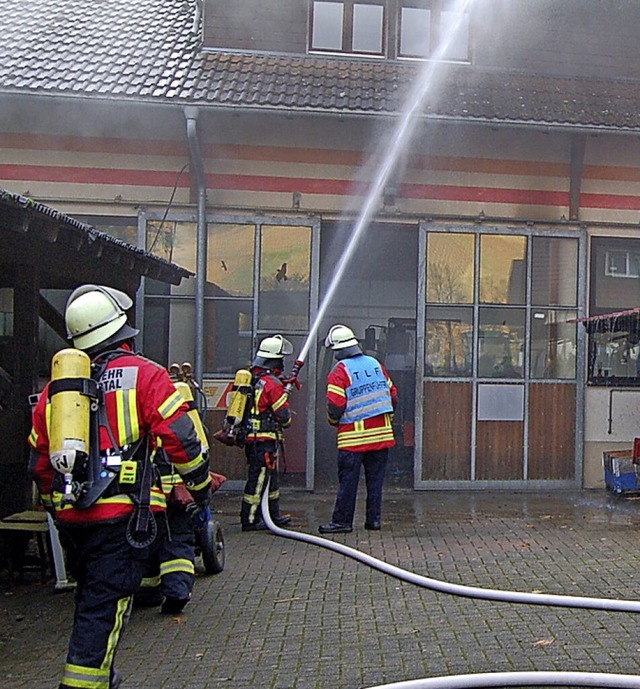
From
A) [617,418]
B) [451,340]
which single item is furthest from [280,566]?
[617,418]

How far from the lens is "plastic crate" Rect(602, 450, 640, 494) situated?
9.70 meters

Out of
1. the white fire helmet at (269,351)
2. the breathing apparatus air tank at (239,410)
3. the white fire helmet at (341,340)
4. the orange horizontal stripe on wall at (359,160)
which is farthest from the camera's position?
the orange horizontal stripe on wall at (359,160)

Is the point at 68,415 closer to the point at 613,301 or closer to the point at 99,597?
the point at 99,597

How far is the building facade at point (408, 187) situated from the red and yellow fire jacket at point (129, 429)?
234 inches

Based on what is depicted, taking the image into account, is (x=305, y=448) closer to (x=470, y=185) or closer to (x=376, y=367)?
(x=376, y=367)

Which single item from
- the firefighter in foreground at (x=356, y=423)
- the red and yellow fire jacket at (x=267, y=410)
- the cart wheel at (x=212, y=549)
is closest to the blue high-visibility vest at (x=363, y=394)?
the firefighter in foreground at (x=356, y=423)

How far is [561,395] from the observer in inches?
412

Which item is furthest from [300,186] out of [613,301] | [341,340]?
[613,301]

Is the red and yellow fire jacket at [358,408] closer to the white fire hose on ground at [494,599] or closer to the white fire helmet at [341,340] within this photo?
the white fire helmet at [341,340]

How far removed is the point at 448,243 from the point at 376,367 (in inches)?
117

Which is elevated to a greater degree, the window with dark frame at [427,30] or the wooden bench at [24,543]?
the window with dark frame at [427,30]

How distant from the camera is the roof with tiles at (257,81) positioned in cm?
939

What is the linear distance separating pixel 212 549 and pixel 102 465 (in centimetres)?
258

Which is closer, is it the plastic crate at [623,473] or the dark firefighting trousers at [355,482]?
the dark firefighting trousers at [355,482]
